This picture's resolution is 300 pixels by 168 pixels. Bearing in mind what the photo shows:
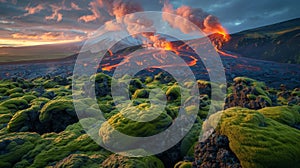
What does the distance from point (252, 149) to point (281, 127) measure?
2.32m

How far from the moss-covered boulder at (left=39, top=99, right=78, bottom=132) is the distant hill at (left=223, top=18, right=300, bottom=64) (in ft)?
452

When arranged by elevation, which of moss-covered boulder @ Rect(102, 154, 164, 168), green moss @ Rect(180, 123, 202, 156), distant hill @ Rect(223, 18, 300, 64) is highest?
distant hill @ Rect(223, 18, 300, 64)

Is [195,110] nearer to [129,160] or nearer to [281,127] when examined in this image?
[281,127]

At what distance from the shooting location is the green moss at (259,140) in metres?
7.05

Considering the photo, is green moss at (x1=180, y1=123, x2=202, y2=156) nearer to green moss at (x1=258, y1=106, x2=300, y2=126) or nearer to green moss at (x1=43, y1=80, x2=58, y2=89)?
green moss at (x1=258, y1=106, x2=300, y2=126)

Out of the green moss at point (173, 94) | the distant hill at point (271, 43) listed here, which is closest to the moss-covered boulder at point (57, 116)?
the green moss at point (173, 94)

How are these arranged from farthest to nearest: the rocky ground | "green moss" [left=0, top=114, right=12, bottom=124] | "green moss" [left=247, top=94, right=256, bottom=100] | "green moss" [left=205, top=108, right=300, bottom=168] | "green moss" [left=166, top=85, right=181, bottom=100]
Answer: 1. the rocky ground
2. "green moss" [left=166, top=85, right=181, bottom=100]
3. "green moss" [left=247, top=94, right=256, bottom=100]
4. "green moss" [left=0, top=114, right=12, bottom=124]
5. "green moss" [left=205, top=108, right=300, bottom=168]

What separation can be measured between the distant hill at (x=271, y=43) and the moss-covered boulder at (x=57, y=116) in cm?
13771

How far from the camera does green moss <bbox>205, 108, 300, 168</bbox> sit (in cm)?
705

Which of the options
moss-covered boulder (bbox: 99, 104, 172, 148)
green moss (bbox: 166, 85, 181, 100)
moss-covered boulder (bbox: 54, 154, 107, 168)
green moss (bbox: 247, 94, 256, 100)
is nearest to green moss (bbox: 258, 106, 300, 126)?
moss-covered boulder (bbox: 99, 104, 172, 148)

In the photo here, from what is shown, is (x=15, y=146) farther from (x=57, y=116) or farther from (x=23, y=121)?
(x=23, y=121)

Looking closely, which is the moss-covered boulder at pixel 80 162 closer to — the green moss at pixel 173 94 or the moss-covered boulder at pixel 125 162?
the moss-covered boulder at pixel 125 162

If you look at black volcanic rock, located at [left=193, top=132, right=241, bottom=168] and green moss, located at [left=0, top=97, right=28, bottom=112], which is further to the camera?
green moss, located at [left=0, top=97, right=28, bottom=112]

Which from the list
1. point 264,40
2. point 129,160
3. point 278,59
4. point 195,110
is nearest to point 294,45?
point 278,59
